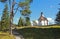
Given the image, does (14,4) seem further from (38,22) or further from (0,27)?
(38,22)

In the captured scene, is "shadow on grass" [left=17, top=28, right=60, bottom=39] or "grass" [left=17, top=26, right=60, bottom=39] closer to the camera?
"shadow on grass" [left=17, top=28, right=60, bottom=39]

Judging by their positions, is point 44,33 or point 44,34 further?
point 44,33

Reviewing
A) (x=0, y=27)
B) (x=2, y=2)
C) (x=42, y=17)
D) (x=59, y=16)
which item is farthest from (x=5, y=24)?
(x=42, y=17)

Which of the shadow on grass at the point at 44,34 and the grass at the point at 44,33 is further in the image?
the grass at the point at 44,33

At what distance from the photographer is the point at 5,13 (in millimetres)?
80375

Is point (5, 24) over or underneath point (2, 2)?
underneath

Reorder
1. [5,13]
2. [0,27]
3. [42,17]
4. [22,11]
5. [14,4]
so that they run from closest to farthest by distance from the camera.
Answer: [14,4] < [22,11] < [0,27] < [5,13] < [42,17]

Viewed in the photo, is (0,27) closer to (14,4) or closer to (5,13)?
(5,13)

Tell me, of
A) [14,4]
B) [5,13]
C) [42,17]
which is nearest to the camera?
[14,4]

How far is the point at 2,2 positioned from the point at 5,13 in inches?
1446

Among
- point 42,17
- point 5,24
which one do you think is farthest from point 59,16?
point 42,17

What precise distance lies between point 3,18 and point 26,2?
38348 millimetres

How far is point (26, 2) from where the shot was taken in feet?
140

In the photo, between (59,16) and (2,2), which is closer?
(2,2)
